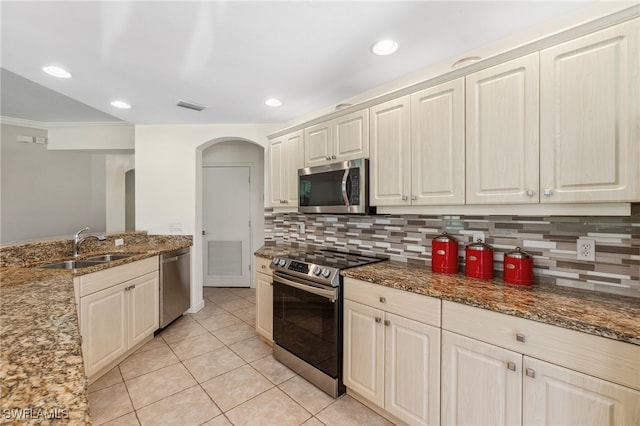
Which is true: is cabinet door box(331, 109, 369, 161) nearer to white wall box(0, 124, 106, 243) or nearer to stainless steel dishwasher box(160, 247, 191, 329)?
stainless steel dishwasher box(160, 247, 191, 329)

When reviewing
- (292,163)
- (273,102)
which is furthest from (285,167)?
(273,102)

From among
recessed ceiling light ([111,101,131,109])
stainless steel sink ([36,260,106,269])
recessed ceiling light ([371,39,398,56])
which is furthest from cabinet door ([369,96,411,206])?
stainless steel sink ([36,260,106,269])

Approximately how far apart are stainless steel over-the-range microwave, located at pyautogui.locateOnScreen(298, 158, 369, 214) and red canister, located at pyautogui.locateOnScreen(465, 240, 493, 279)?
30.7 inches

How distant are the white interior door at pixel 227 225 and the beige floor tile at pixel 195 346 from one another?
1747mm

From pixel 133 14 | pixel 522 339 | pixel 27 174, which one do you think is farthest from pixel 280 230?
pixel 27 174

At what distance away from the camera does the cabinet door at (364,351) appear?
176cm

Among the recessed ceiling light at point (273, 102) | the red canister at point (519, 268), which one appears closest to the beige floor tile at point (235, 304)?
the recessed ceiling light at point (273, 102)

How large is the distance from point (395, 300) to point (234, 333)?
80.2 inches

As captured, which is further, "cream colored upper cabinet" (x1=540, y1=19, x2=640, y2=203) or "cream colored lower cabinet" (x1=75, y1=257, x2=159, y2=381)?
"cream colored lower cabinet" (x1=75, y1=257, x2=159, y2=381)

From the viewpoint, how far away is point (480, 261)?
1743mm

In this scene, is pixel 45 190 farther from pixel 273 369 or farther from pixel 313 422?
pixel 313 422

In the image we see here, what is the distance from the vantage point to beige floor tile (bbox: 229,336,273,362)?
2.55 metres

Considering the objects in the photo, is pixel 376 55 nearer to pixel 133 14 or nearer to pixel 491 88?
pixel 491 88

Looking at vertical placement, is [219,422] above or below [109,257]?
below
